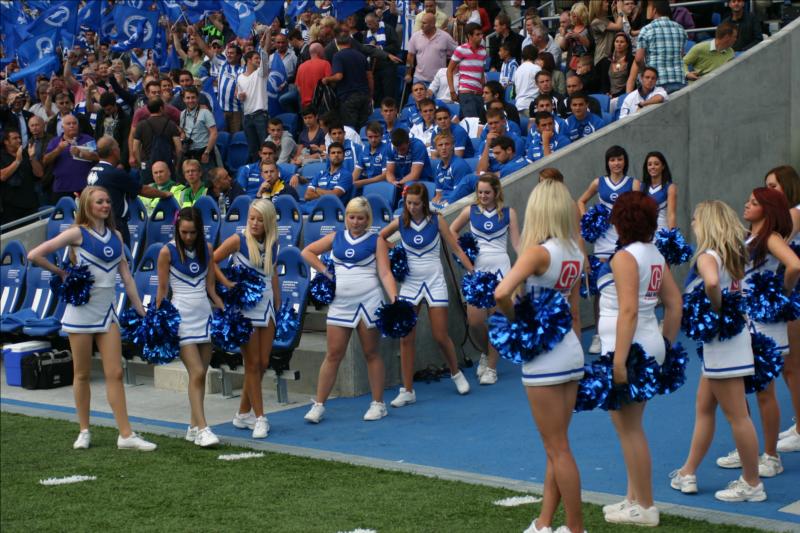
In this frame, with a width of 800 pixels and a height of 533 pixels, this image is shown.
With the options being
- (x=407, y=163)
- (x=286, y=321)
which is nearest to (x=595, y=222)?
(x=407, y=163)

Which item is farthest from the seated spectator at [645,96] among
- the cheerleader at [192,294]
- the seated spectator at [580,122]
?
the cheerleader at [192,294]

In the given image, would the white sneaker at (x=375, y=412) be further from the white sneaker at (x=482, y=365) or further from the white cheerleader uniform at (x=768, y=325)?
the white cheerleader uniform at (x=768, y=325)

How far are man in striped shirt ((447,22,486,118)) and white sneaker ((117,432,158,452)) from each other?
25.0 ft

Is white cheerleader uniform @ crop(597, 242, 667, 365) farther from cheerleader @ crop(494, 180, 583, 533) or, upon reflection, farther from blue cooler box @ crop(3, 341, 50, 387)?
blue cooler box @ crop(3, 341, 50, 387)

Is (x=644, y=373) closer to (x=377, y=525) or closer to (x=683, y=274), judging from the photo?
(x=377, y=525)

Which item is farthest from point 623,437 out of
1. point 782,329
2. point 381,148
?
point 381,148

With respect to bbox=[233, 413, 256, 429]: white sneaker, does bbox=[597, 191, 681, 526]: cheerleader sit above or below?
above

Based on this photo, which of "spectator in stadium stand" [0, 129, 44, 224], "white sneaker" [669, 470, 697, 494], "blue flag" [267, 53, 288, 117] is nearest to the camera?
"white sneaker" [669, 470, 697, 494]

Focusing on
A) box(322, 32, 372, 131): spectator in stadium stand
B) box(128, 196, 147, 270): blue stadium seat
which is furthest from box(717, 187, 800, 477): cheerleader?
box(322, 32, 372, 131): spectator in stadium stand

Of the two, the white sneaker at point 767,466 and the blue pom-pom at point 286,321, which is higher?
the blue pom-pom at point 286,321

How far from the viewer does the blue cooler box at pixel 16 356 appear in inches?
474

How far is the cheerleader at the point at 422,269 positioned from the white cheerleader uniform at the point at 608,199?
1.52 m

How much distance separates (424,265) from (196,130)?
6294 mm

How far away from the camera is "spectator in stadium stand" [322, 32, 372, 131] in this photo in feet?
52.6
